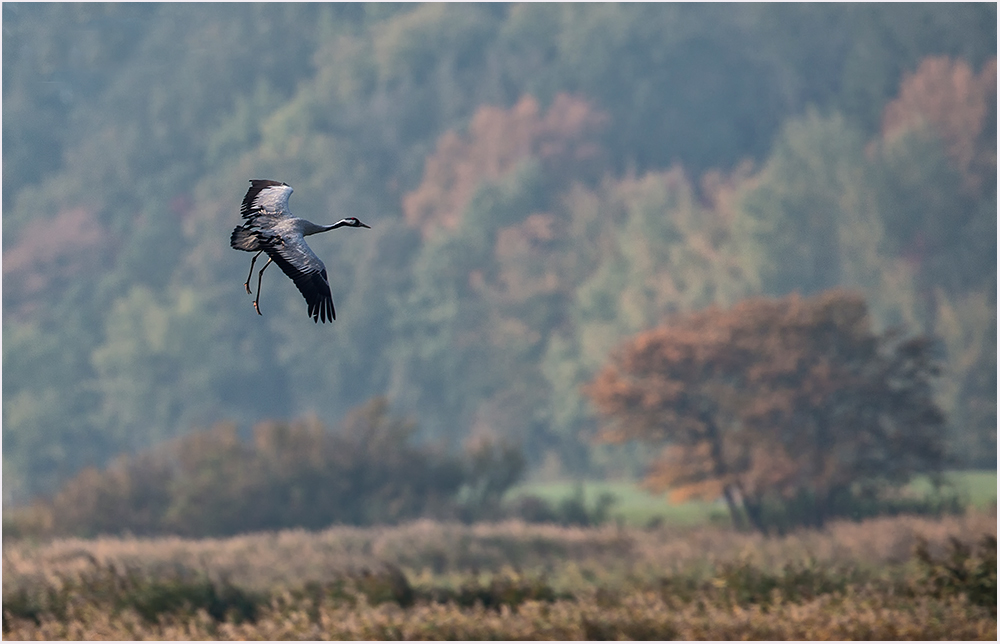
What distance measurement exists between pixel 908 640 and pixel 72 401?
41415 millimetres

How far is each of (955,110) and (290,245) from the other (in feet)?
155

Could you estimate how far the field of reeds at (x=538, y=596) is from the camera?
1441 centimetres

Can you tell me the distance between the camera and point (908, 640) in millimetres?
13672

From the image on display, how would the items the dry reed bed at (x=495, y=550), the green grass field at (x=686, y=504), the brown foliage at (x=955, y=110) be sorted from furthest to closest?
the brown foliage at (x=955, y=110) → the green grass field at (x=686, y=504) → the dry reed bed at (x=495, y=550)

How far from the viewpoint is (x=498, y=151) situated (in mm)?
54938

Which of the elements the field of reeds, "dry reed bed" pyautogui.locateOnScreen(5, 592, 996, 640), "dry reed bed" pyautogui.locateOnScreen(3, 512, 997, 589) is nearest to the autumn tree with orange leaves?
"dry reed bed" pyautogui.locateOnScreen(3, 512, 997, 589)

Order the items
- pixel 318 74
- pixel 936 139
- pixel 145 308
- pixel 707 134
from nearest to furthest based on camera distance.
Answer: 1. pixel 936 139
2. pixel 145 308
3. pixel 707 134
4. pixel 318 74

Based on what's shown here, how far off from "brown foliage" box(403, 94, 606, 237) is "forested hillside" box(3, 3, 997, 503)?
0.14 metres

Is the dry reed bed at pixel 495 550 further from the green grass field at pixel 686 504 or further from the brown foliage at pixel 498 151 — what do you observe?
the brown foliage at pixel 498 151

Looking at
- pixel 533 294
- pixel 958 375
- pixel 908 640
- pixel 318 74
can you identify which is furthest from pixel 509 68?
pixel 908 640

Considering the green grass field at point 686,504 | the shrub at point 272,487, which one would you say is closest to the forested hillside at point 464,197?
the shrub at point 272,487

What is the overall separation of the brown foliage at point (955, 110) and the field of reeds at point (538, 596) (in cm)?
2736

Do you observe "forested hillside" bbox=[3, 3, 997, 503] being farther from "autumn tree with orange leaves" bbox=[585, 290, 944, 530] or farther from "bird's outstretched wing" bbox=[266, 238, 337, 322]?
"bird's outstretched wing" bbox=[266, 238, 337, 322]

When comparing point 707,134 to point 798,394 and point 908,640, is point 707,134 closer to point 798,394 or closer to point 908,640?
point 798,394
